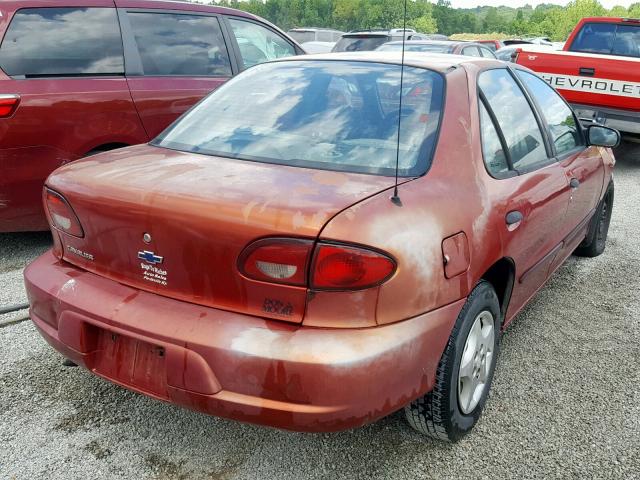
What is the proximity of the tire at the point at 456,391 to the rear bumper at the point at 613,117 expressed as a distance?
6011mm

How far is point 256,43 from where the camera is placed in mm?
5879

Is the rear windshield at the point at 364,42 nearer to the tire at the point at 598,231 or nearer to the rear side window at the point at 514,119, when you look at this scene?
the tire at the point at 598,231

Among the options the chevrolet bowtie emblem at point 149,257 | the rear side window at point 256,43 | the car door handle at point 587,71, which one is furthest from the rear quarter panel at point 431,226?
the car door handle at point 587,71

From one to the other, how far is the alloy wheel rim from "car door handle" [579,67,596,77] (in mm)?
6411

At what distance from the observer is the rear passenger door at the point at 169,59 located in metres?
4.73

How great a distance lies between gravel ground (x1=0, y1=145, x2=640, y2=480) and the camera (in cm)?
231

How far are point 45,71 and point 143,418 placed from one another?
280cm

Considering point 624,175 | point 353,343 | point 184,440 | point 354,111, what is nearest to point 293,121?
point 354,111

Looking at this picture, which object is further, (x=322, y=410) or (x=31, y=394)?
(x=31, y=394)

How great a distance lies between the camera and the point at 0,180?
409cm

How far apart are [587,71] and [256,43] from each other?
4.53 meters

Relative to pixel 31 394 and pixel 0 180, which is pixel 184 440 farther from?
pixel 0 180

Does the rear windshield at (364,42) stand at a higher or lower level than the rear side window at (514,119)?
lower

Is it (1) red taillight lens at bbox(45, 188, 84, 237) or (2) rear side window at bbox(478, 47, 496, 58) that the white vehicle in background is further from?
(1) red taillight lens at bbox(45, 188, 84, 237)
